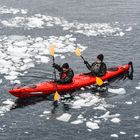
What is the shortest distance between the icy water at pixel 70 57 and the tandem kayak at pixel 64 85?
31cm

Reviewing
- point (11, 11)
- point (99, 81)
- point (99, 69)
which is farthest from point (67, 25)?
point (99, 81)

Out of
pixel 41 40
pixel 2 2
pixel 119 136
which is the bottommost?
pixel 119 136

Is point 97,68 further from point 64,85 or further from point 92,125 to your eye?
point 92,125

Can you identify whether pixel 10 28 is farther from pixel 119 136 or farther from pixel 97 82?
pixel 119 136

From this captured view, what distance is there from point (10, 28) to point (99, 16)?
4.93 meters

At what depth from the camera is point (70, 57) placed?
17328 millimetres

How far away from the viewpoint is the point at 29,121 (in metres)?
12.2

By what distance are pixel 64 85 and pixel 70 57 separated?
11.2 ft

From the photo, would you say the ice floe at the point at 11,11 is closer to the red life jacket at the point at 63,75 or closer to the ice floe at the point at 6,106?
the red life jacket at the point at 63,75

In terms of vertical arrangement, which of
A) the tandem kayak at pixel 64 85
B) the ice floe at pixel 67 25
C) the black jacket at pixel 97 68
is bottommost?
the tandem kayak at pixel 64 85

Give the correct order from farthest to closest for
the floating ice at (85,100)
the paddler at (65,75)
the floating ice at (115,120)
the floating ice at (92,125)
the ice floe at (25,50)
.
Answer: the ice floe at (25,50) → the paddler at (65,75) → the floating ice at (85,100) → the floating ice at (115,120) → the floating ice at (92,125)

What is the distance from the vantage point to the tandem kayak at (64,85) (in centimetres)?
1337

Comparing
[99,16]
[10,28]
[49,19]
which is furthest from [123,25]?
[10,28]

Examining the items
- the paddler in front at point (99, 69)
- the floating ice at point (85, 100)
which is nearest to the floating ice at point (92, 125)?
the floating ice at point (85, 100)
